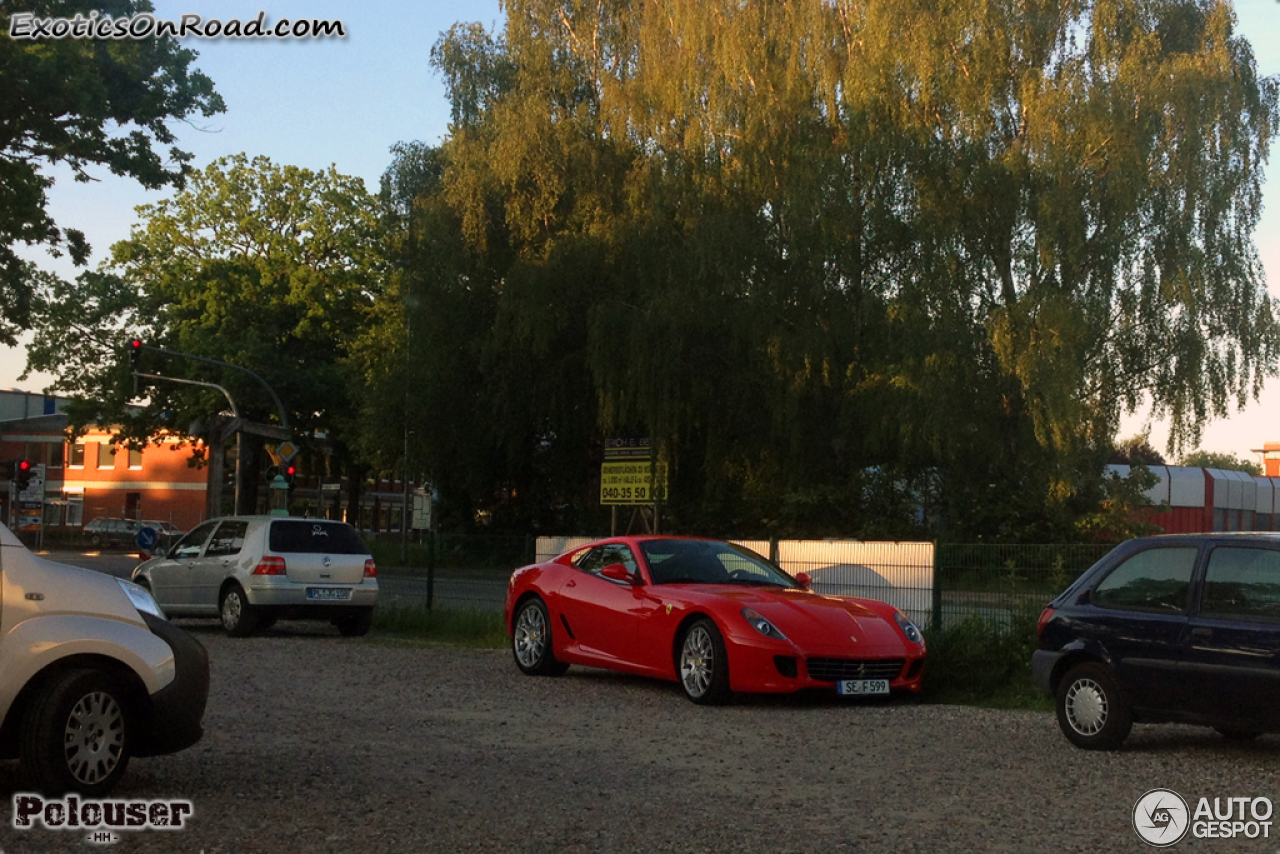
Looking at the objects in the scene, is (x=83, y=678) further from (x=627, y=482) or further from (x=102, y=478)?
(x=102, y=478)

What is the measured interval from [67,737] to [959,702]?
26.2ft

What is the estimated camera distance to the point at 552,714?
11.3 metres

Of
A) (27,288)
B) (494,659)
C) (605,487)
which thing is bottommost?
(494,659)

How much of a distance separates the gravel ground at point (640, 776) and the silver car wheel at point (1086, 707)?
20 cm

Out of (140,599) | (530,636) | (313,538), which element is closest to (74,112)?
(313,538)

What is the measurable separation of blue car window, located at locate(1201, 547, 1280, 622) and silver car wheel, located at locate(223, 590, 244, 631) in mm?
13116

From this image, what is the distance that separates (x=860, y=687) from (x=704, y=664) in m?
1.29

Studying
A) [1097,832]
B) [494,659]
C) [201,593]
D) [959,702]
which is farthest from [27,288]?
[1097,832]

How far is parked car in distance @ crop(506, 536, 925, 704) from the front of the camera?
11828mm

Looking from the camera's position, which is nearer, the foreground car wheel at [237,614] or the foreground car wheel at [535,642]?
the foreground car wheel at [535,642]

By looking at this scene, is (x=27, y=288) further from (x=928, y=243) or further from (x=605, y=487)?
(x=928, y=243)

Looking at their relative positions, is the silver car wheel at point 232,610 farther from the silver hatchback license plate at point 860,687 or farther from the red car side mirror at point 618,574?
the silver hatchback license plate at point 860,687

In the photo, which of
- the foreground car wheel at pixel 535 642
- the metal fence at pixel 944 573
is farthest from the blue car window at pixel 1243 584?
the foreground car wheel at pixel 535 642

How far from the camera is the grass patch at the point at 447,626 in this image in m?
18.7
